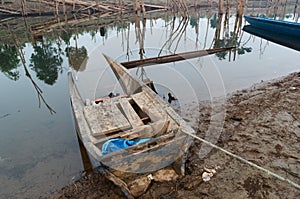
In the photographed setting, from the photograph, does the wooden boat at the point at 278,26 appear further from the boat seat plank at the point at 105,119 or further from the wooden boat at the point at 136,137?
the boat seat plank at the point at 105,119

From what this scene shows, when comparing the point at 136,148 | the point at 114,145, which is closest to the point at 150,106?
the point at 114,145

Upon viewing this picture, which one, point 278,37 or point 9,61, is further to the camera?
point 278,37

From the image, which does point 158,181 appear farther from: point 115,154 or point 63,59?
point 63,59

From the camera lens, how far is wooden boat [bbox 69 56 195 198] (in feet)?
8.76

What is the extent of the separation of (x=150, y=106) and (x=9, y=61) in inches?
335

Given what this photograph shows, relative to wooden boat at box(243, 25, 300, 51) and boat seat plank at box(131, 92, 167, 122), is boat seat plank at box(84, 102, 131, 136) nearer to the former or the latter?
boat seat plank at box(131, 92, 167, 122)

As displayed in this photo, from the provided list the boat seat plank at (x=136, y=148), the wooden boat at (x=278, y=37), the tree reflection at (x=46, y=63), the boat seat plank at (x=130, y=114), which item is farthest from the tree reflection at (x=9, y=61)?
the wooden boat at (x=278, y=37)

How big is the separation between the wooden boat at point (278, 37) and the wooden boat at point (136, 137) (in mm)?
10147

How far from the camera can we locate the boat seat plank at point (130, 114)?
Answer: 12.5ft

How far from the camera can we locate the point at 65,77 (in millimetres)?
8078

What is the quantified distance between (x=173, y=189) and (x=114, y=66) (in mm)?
4554

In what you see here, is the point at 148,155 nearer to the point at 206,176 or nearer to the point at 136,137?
the point at 136,137

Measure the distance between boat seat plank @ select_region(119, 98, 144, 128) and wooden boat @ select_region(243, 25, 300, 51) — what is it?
10.2 m

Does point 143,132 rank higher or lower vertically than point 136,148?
lower
